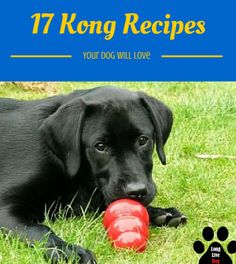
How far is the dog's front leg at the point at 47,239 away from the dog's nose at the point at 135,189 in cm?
43

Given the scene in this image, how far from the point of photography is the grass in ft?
13.6

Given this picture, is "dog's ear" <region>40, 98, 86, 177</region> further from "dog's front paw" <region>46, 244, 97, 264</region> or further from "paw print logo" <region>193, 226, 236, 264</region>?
"paw print logo" <region>193, 226, 236, 264</region>

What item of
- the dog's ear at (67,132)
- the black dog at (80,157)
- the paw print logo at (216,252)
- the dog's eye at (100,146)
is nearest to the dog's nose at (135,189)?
the black dog at (80,157)

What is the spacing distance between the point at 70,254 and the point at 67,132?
823 millimetres

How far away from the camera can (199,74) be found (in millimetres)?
6730

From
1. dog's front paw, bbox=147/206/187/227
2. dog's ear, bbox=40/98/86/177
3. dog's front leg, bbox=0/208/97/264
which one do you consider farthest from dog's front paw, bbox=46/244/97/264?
dog's front paw, bbox=147/206/187/227

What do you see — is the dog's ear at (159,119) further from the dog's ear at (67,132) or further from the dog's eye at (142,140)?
the dog's ear at (67,132)

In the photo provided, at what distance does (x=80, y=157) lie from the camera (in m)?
4.41

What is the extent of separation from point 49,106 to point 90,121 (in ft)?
1.62

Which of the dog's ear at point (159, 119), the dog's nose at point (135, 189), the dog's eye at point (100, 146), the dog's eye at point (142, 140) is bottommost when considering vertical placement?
the dog's nose at point (135, 189)

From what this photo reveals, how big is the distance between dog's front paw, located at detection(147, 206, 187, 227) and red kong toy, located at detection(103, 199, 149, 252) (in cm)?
36

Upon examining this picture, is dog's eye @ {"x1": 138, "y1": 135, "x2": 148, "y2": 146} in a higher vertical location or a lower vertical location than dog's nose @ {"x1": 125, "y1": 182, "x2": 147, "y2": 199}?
higher

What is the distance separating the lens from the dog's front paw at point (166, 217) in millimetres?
4602

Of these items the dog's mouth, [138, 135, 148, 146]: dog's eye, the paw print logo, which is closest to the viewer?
the paw print logo
